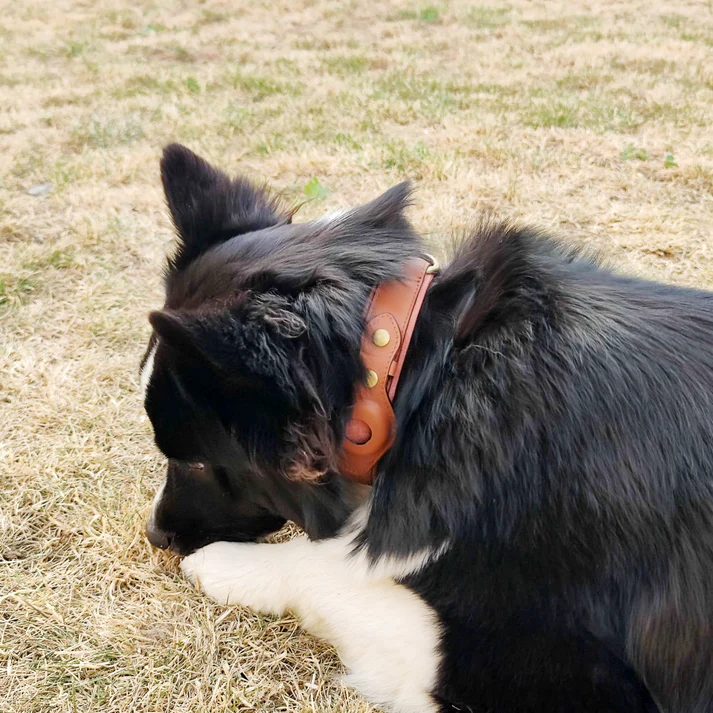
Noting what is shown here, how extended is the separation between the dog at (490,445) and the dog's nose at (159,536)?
422 millimetres

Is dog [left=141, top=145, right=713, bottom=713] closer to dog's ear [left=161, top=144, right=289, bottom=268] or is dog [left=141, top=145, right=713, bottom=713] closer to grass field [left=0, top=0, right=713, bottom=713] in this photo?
dog's ear [left=161, top=144, right=289, bottom=268]

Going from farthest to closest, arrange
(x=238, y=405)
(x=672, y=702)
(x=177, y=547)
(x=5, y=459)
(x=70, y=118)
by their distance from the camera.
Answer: (x=70, y=118) → (x=5, y=459) → (x=177, y=547) → (x=672, y=702) → (x=238, y=405)

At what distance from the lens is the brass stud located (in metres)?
1.35

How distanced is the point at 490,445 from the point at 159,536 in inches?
42.5

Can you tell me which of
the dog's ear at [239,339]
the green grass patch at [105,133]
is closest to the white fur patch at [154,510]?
the dog's ear at [239,339]

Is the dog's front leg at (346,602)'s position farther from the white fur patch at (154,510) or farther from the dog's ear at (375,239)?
the dog's ear at (375,239)

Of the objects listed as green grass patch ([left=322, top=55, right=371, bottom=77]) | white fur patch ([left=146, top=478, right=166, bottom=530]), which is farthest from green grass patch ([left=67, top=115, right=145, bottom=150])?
white fur patch ([left=146, top=478, right=166, bottom=530])

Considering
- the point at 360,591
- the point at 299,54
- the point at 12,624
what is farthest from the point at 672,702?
the point at 299,54

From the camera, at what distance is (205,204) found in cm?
179

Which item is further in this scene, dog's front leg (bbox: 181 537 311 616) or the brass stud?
dog's front leg (bbox: 181 537 311 616)

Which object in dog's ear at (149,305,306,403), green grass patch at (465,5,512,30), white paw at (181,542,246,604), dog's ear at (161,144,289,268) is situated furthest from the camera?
green grass patch at (465,5,512,30)

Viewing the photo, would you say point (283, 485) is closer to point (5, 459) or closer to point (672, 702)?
point (672, 702)

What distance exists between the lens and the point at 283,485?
1.55 metres

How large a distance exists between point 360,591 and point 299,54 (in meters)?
6.98
